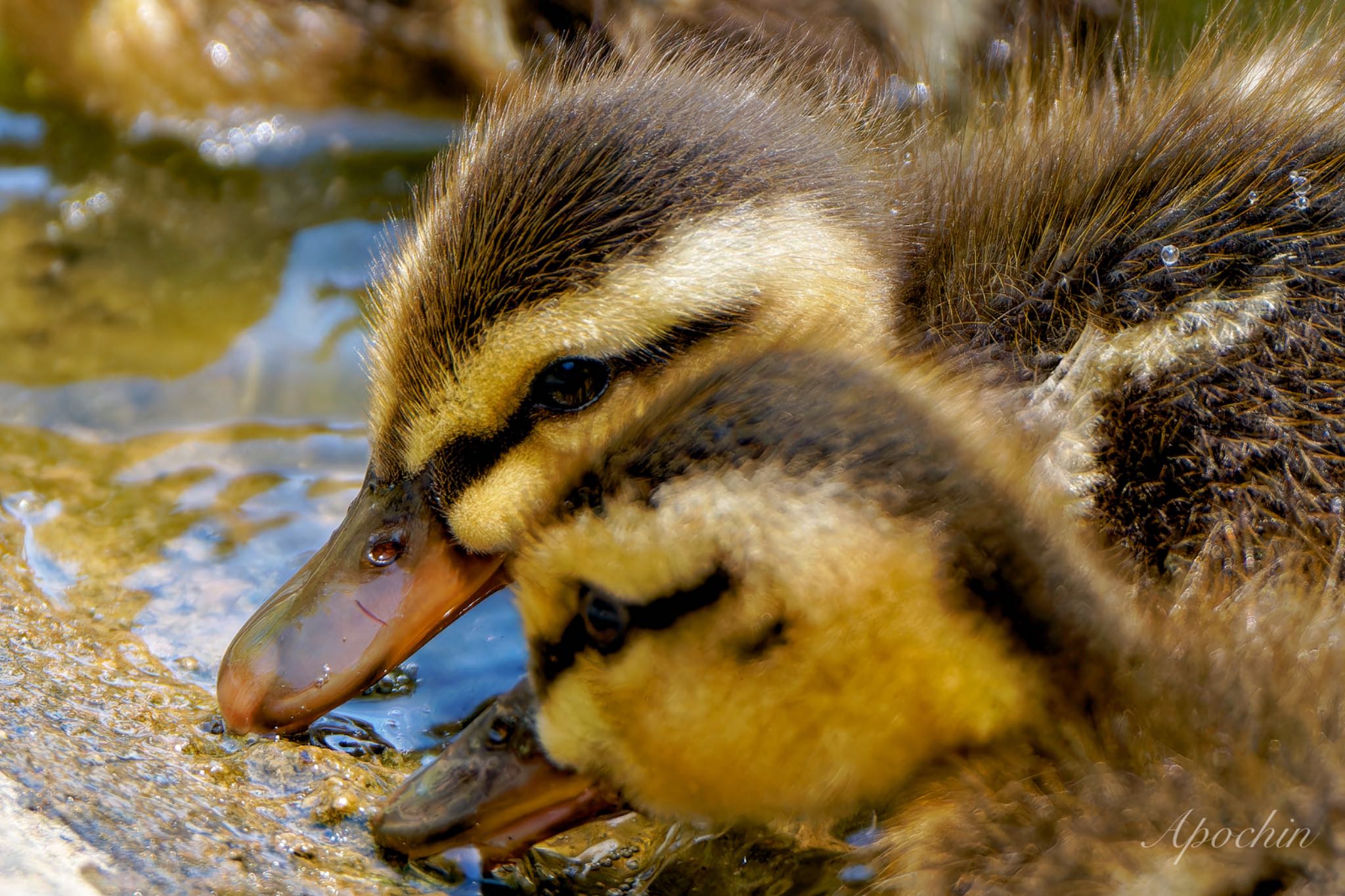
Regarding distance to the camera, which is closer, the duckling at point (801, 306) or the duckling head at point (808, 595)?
the duckling head at point (808, 595)

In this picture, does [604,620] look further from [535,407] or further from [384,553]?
[384,553]

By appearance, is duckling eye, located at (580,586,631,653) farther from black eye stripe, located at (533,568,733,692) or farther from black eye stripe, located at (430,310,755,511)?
black eye stripe, located at (430,310,755,511)

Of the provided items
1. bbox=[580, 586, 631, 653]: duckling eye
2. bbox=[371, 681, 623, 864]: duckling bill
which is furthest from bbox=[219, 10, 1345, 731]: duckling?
bbox=[371, 681, 623, 864]: duckling bill

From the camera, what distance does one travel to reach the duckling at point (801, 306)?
5.34ft

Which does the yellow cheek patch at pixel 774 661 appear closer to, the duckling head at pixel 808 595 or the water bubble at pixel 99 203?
the duckling head at pixel 808 595

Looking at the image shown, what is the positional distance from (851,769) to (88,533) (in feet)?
4.42

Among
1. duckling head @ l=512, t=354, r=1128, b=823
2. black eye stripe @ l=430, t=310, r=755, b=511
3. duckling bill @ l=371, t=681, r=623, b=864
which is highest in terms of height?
black eye stripe @ l=430, t=310, r=755, b=511

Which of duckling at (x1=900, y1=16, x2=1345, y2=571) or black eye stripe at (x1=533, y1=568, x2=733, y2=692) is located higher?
duckling at (x1=900, y1=16, x2=1345, y2=571)

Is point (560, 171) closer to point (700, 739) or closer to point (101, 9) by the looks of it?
point (700, 739)

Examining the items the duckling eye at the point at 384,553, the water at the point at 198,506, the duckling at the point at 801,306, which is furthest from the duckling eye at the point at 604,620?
the duckling eye at the point at 384,553

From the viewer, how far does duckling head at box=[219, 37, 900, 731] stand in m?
1.76

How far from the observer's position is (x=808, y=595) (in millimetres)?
1380

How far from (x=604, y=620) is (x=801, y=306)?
0.55m

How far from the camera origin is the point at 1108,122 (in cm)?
202
